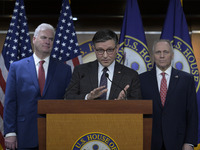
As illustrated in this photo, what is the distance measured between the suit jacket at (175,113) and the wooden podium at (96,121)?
1192 millimetres

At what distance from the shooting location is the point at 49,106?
1.71 meters

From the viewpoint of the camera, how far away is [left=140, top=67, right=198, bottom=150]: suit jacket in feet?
9.23

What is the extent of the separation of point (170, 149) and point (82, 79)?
1071mm

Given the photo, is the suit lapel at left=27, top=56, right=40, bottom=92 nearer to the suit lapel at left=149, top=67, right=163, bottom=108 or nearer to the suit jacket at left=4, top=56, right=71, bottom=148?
the suit jacket at left=4, top=56, right=71, bottom=148

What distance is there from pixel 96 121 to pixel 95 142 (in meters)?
0.11

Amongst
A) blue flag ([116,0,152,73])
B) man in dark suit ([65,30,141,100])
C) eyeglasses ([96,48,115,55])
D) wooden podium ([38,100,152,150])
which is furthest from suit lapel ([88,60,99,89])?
blue flag ([116,0,152,73])

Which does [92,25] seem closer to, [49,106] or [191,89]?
[191,89]

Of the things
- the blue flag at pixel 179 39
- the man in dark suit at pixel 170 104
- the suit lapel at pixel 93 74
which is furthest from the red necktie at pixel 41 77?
the blue flag at pixel 179 39

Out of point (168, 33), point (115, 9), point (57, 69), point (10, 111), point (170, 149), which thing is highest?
point (115, 9)

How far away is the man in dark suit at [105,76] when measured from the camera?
233 centimetres

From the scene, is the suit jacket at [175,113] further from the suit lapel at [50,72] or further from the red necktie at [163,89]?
the suit lapel at [50,72]

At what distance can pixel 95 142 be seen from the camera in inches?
65.1

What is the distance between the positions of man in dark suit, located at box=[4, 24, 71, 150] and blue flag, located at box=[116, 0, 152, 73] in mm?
1244

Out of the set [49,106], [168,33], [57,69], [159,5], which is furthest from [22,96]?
[159,5]
